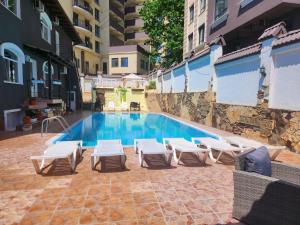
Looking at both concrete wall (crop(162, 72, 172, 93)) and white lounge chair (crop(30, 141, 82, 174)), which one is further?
concrete wall (crop(162, 72, 172, 93))

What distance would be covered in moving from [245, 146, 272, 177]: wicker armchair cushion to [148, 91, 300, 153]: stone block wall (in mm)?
4772

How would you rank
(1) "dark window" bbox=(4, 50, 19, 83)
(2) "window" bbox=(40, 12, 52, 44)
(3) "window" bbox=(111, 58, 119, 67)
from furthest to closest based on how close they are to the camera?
1. (3) "window" bbox=(111, 58, 119, 67)
2. (2) "window" bbox=(40, 12, 52, 44)
3. (1) "dark window" bbox=(4, 50, 19, 83)

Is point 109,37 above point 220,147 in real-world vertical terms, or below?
above

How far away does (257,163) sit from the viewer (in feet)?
11.0

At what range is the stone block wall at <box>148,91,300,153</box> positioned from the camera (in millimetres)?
7620

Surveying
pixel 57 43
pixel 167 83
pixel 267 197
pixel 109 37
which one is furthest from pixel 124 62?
pixel 267 197

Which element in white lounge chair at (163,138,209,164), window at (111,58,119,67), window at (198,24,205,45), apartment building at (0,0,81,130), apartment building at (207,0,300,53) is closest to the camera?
white lounge chair at (163,138,209,164)

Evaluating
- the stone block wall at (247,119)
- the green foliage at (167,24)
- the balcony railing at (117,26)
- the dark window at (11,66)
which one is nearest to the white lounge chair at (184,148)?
the stone block wall at (247,119)

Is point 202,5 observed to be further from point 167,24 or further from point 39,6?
point 39,6

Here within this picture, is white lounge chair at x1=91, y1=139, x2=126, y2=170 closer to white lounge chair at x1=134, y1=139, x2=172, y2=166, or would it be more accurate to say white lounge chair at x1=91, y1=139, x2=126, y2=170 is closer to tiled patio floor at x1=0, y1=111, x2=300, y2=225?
tiled patio floor at x1=0, y1=111, x2=300, y2=225

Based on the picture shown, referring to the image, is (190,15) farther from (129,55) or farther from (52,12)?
(129,55)

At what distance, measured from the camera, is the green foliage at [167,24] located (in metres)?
27.6

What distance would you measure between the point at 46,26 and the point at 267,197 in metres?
18.7

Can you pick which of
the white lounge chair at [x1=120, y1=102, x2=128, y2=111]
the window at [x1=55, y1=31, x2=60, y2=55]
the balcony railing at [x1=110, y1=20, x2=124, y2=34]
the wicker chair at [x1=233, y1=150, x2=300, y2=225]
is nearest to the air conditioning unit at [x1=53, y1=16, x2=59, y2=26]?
the window at [x1=55, y1=31, x2=60, y2=55]
